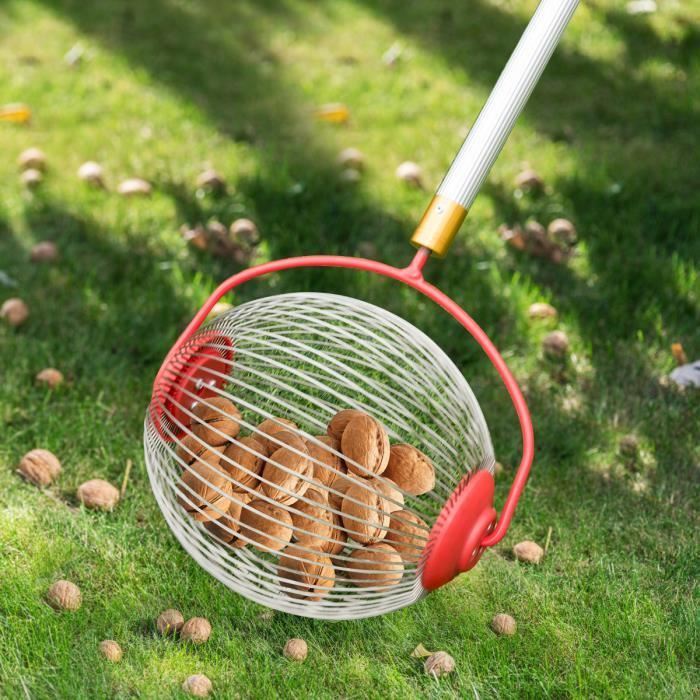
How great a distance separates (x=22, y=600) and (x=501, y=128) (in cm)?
118

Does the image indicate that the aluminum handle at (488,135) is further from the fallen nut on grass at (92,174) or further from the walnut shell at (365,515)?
the fallen nut on grass at (92,174)

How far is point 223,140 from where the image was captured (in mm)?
3641

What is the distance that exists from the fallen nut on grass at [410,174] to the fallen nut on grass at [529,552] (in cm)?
166

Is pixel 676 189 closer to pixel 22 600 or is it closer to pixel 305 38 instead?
pixel 305 38

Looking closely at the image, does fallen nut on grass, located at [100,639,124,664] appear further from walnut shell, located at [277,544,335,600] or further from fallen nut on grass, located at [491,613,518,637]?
fallen nut on grass, located at [491,613,518,637]

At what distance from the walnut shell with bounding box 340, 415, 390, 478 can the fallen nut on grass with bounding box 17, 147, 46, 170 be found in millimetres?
2034

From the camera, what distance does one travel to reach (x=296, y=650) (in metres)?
1.74

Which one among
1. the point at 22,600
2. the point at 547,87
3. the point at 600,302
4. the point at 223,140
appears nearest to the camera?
the point at 22,600

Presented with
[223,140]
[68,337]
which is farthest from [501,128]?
[223,140]

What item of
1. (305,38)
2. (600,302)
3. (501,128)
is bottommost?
(305,38)

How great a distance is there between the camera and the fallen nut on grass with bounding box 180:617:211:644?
1744 mm

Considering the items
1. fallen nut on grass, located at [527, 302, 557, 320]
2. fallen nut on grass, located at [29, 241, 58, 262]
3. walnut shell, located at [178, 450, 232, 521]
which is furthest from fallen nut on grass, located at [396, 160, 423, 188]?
walnut shell, located at [178, 450, 232, 521]

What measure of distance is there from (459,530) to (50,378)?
123 centimetres

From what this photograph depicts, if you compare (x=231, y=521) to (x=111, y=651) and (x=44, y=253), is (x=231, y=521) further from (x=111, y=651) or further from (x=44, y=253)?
(x=44, y=253)
